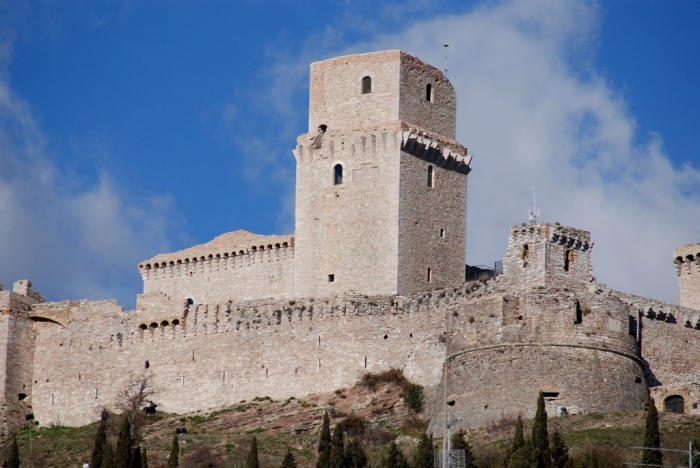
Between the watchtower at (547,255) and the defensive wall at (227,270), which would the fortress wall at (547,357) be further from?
the defensive wall at (227,270)

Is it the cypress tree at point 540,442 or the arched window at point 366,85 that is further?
the arched window at point 366,85

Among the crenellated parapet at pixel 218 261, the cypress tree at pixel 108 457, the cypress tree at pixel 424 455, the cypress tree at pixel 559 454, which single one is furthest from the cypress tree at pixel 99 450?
the crenellated parapet at pixel 218 261

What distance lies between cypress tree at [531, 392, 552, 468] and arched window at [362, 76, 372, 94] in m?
22.1

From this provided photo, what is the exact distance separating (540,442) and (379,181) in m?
21.3

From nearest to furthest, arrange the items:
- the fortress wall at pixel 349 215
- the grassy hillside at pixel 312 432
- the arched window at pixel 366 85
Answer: the grassy hillside at pixel 312 432 → the fortress wall at pixel 349 215 → the arched window at pixel 366 85

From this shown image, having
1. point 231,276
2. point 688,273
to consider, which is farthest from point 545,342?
point 231,276

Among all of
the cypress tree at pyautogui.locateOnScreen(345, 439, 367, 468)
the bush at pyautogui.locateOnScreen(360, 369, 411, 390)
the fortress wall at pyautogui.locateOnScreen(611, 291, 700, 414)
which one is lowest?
the cypress tree at pyautogui.locateOnScreen(345, 439, 367, 468)

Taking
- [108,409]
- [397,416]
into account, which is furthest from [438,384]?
[108,409]

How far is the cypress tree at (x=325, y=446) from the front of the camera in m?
69.4

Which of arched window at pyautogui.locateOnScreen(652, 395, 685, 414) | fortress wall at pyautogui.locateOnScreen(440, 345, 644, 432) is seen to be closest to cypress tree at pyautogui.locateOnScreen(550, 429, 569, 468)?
fortress wall at pyautogui.locateOnScreen(440, 345, 644, 432)

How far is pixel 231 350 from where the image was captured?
274 ft

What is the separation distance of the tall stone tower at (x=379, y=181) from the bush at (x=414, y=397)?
6504mm

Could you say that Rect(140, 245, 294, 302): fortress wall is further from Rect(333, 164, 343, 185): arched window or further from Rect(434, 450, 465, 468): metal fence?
Rect(434, 450, 465, 468): metal fence

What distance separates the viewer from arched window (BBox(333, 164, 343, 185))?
86438mm
